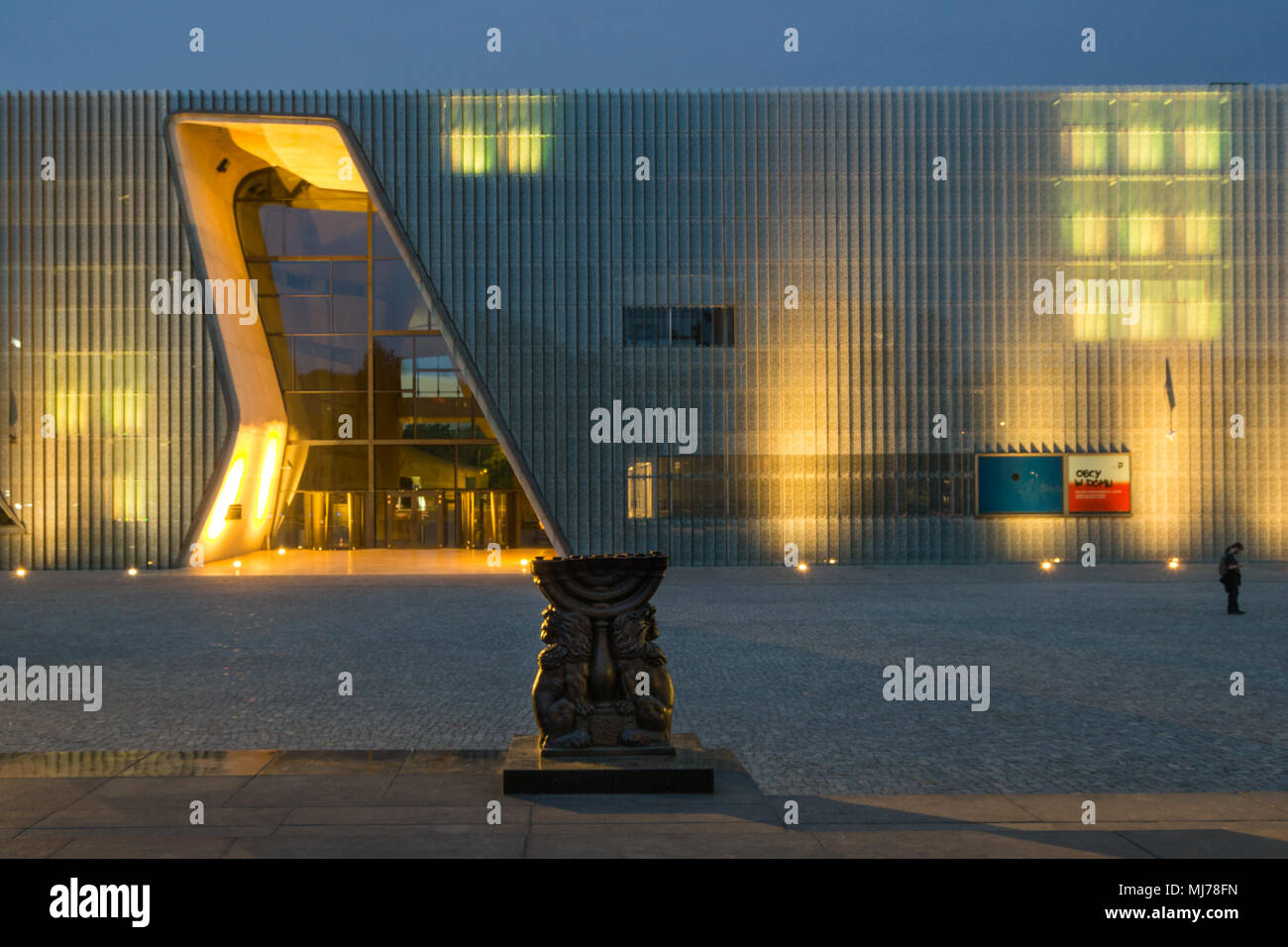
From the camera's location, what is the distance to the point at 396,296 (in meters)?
34.0

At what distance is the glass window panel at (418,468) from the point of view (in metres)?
34.6

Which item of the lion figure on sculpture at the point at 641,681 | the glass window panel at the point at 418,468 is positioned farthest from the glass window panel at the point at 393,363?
the lion figure on sculpture at the point at 641,681

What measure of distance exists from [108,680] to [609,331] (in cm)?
1882

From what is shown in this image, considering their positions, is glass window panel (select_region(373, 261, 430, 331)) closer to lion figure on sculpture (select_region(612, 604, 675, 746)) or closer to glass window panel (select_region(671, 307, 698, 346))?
glass window panel (select_region(671, 307, 698, 346))

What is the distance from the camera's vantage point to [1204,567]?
88.0ft

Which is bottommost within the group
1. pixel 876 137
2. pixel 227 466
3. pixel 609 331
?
pixel 227 466

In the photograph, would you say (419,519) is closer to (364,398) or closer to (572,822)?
(364,398)

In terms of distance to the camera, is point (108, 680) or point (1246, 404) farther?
point (1246, 404)

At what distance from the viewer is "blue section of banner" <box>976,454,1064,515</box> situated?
28.2 m

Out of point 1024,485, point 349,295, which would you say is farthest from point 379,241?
point 1024,485

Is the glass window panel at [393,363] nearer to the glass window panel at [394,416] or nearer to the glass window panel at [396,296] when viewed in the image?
the glass window panel at [394,416]

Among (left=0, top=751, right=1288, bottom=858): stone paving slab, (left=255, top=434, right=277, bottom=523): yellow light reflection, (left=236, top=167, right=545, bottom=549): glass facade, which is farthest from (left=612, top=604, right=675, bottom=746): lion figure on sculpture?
(left=236, top=167, right=545, bottom=549): glass facade
